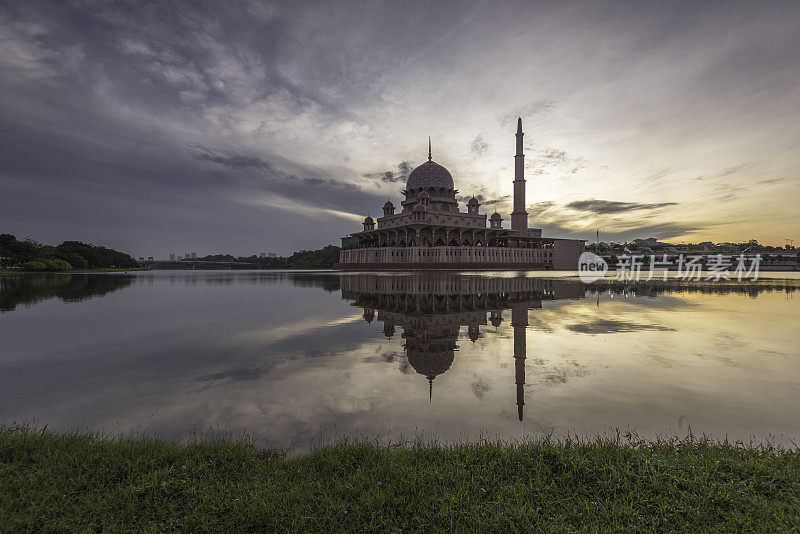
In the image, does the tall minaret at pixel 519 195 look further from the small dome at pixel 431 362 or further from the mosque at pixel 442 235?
the small dome at pixel 431 362

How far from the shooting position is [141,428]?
5.78 m

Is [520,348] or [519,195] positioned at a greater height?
[519,195]

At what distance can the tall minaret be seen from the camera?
99938mm

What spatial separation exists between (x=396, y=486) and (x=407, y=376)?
3.95 meters

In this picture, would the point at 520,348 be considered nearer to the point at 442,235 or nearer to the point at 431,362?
the point at 431,362

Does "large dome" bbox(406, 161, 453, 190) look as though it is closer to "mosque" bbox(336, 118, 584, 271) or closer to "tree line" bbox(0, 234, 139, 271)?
"mosque" bbox(336, 118, 584, 271)

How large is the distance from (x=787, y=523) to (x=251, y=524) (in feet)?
18.7

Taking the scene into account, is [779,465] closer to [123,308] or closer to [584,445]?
[584,445]

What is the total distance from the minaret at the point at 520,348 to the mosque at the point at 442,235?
60.0 meters

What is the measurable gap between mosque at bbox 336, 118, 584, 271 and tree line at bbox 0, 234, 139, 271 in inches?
2532

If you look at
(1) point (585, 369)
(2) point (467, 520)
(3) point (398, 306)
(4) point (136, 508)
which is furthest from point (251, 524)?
(3) point (398, 306)

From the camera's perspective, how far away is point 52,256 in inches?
3295

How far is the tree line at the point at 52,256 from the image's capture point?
72938mm

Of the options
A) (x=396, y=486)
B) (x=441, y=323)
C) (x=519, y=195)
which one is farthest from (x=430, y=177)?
(x=396, y=486)
